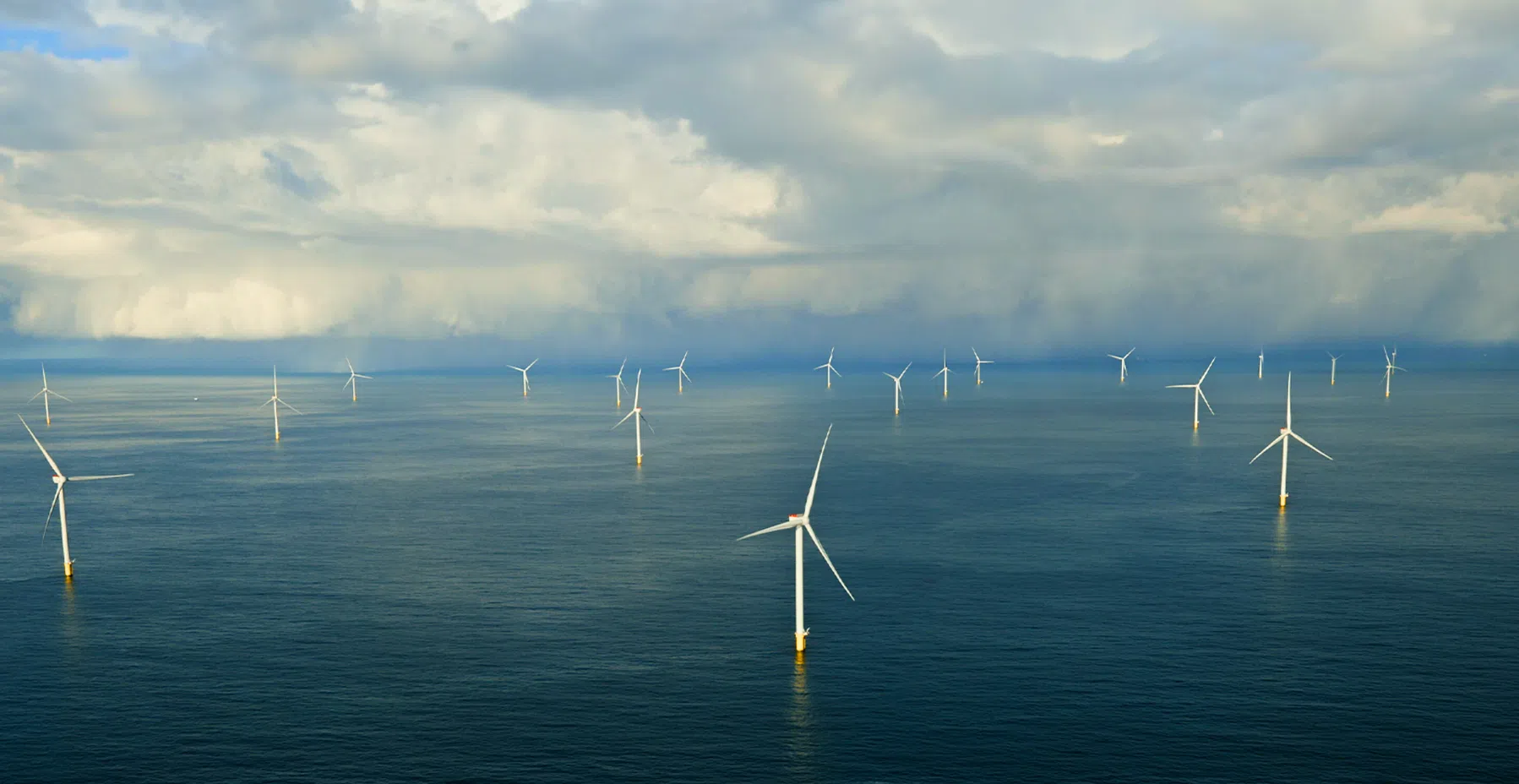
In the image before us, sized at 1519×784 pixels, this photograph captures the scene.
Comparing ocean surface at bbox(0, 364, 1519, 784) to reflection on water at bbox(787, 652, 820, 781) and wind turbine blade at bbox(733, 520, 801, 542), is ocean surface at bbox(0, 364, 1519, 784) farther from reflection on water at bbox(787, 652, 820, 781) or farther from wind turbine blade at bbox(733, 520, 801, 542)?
wind turbine blade at bbox(733, 520, 801, 542)

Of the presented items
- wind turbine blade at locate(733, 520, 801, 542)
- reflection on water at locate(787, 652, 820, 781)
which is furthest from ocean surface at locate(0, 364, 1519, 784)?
wind turbine blade at locate(733, 520, 801, 542)

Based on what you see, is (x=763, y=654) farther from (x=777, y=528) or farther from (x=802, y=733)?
(x=802, y=733)

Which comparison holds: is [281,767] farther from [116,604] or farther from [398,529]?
[398,529]

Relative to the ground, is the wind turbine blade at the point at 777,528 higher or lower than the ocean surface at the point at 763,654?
higher

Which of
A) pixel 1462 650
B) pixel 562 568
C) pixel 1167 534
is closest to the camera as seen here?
pixel 1462 650

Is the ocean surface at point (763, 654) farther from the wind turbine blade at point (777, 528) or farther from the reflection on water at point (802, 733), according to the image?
the wind turbine blade at point (777, 528)

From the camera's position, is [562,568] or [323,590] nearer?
Answer: [323,590]

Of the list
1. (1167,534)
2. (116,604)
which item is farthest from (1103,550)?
(116,604)

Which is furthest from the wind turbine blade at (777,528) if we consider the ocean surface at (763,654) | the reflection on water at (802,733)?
the reflection on water at (802,733)
